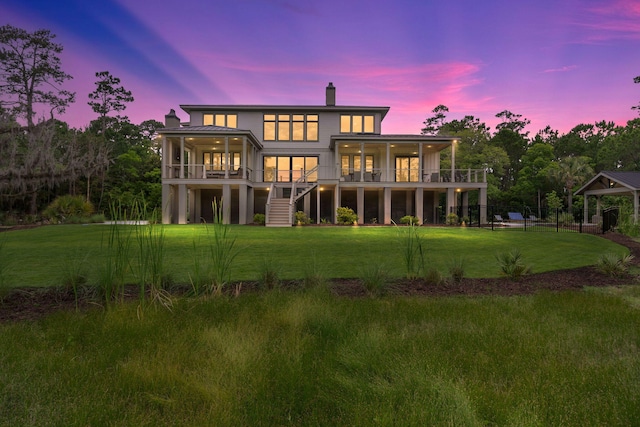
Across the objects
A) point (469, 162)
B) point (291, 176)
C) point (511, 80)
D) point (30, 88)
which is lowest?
point (291, 176)

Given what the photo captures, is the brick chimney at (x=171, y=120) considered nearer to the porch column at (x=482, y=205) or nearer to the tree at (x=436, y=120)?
the porch column at (x=482, y=205)

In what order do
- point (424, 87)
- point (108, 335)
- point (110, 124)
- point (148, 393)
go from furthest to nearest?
point (110, 124)
point (424, 87)
point (108, 335)
point (148, 393)

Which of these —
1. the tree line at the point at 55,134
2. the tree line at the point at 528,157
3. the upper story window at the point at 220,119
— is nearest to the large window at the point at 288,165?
the upper story window at the point at 220,119

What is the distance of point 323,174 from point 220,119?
374 inches

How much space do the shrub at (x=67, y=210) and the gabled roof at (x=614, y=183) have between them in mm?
35922

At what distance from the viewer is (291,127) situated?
2712 cm

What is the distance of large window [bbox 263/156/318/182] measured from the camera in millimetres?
26797

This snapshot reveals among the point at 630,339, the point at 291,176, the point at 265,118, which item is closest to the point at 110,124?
the point at 265,118

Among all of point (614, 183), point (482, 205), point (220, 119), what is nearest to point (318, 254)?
point (482, 205)

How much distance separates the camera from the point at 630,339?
11.9 ft

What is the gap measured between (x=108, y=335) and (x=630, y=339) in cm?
568

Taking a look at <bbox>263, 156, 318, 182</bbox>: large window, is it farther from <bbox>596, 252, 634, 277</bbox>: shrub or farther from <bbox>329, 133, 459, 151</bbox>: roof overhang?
<bbox>596, 252, 634, 277</bbox>: shrub

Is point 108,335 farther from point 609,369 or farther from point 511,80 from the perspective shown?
point 511,80

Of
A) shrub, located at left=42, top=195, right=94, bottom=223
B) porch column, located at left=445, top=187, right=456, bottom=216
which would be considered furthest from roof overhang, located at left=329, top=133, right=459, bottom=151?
shrub, located at left=42, top=195, right=94, bottom=223
